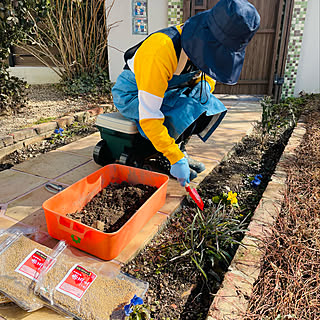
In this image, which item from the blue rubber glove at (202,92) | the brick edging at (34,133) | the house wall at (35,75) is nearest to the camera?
the blue rubber glove at (202,92)

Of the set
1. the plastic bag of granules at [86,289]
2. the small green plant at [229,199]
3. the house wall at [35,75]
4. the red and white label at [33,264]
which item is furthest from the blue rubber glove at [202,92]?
the house wall at [35,75]

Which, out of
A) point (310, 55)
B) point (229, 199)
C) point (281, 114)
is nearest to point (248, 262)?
point (229, 199)

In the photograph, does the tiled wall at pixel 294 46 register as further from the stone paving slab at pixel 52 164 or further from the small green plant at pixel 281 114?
the stone paving slab at pixel 52 164

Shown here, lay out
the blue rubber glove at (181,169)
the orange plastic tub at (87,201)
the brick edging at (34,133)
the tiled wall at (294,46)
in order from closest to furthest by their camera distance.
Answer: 1. the orange plastic tub at (87,201)
2. the blue rubber glove at (181,169)
3. the brick edging at (34,133)
4. the tiled wall at (294,46)

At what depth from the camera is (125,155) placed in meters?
2.04

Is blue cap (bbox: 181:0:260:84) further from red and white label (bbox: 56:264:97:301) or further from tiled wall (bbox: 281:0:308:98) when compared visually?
tiled wall (bbox: 281:0:308:98)

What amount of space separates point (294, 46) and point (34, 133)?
12.4ft

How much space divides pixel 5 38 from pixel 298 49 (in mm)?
3870

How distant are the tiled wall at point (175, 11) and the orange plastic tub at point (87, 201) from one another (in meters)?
3.37

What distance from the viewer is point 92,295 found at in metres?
1.19

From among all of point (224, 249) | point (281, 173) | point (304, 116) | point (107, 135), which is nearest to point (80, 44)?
point (107, 135)

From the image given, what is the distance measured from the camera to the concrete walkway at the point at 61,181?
59.4 inches

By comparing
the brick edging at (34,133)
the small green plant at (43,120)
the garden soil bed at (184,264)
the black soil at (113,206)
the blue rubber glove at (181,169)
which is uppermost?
the blue rubber glove at (181,169)

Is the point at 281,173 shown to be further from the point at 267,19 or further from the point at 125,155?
the point at 267,19
